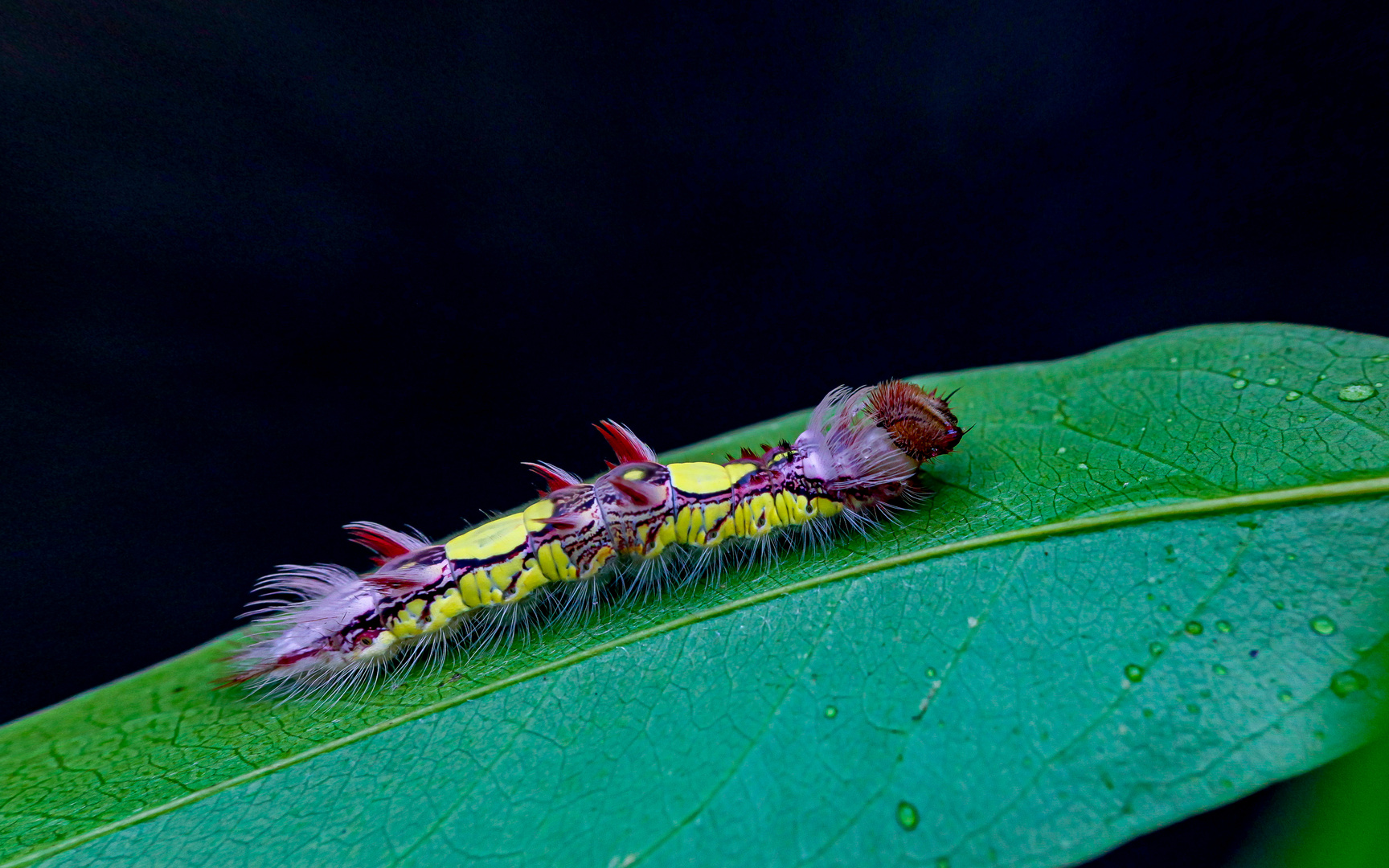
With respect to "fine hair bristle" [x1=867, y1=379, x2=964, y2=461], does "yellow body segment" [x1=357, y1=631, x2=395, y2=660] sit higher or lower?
lower

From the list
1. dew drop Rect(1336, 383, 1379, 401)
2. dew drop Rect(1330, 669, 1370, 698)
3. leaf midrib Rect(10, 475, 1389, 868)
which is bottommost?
dew drop Rect(1330, 669, 1370, 698)

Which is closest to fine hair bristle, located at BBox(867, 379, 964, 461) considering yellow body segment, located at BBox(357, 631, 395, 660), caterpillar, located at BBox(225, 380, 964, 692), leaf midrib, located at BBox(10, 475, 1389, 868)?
caterpillar, located at BBox(225, 380, 964, 692)

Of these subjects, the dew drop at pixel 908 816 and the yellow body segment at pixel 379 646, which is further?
the yellow body segment at pixel 379 646

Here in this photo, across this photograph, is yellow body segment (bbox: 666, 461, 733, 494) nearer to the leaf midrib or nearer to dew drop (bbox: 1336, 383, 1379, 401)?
the leaf midrib

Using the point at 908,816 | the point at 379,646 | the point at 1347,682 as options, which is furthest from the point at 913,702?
the point at 379,646

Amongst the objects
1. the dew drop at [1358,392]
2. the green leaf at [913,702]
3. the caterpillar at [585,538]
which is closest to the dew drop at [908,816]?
the green leaf at [913,702]

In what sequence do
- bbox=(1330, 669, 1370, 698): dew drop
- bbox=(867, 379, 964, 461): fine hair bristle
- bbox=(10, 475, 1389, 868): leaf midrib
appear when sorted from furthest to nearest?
bbox=(867, 379, 964, 461): fine hair bristle < bbox=(10, 475, 1389, 868): leaf midrib < bbox=(1330, 669, 1370, 698): dew drop

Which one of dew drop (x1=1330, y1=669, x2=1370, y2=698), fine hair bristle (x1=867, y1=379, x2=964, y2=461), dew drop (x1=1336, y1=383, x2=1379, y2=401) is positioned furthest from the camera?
fine hair bristle (x1=867, y1=379, x2=964, y2=461)

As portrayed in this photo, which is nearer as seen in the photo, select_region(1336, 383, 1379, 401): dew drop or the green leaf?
the green leaf

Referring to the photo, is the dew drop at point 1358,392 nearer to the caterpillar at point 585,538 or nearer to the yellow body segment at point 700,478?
the caterpillar at point 585,538
